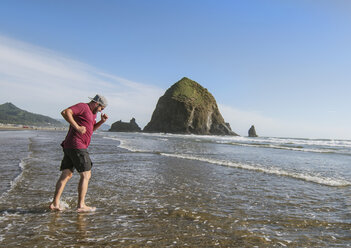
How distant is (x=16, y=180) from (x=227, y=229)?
6037mm

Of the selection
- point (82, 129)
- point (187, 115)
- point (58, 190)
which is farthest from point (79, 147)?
point (187, 115)

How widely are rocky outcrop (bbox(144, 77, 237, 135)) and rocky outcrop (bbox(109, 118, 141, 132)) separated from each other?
23.7 ft

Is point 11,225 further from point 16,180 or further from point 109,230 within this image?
point 16,180

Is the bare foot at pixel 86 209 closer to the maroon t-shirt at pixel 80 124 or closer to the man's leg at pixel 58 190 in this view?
the man's leg at pixel 58 190

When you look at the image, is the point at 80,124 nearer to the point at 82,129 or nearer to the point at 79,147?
the point at 82,129

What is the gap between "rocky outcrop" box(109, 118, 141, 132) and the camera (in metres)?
118

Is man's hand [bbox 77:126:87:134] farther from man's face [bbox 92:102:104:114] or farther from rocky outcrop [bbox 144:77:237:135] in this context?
rocky outcrop [bbox 144:77:237:135]

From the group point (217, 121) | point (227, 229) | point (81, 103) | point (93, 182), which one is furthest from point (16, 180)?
point (217, 121)

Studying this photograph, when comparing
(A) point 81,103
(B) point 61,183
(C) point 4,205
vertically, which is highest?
(A) point 81,103

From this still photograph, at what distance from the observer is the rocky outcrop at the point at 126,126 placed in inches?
4632

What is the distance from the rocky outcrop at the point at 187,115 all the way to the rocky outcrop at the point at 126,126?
23.7 ft

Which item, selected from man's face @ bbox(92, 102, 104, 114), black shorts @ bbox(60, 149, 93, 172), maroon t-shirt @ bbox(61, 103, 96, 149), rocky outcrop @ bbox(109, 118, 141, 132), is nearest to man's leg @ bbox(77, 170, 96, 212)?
black shorts @ bbox(60, 149, 93, 172)

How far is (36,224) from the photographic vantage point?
398cm

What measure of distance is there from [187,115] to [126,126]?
113 feet
